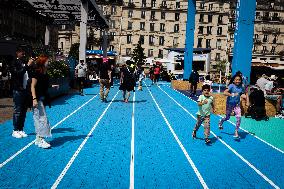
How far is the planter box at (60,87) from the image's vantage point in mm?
15391

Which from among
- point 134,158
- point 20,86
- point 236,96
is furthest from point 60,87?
point 134,158

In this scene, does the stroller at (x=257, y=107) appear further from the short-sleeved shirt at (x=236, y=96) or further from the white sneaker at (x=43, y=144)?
the white sneaker at (x=43, y=144)

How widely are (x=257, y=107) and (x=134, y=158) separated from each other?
7671 mm

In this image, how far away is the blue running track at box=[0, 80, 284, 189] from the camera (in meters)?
5.41

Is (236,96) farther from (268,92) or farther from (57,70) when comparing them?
(57,70)

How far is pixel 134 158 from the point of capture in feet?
21.9

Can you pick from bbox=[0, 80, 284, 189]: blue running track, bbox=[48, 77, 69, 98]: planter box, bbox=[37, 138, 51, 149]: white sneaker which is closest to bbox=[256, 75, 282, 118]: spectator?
bbox=[0, 80, 284, 189]: blue running track

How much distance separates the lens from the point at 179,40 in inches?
2820

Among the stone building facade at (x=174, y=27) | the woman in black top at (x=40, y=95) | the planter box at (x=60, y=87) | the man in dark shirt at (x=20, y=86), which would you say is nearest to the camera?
the woman in black top at (x=40, y=95)

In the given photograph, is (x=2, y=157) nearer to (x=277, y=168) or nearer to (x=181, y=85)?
(x=277, y=168)

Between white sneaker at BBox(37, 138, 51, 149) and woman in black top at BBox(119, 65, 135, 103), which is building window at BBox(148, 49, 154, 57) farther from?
white sneaker at BBox(37, 138, 51, 149)

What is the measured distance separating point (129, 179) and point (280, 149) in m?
4.48

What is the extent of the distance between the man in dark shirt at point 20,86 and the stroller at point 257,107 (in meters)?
8.80

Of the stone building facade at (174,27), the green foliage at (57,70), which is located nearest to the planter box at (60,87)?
the green foliage at (57,70)
